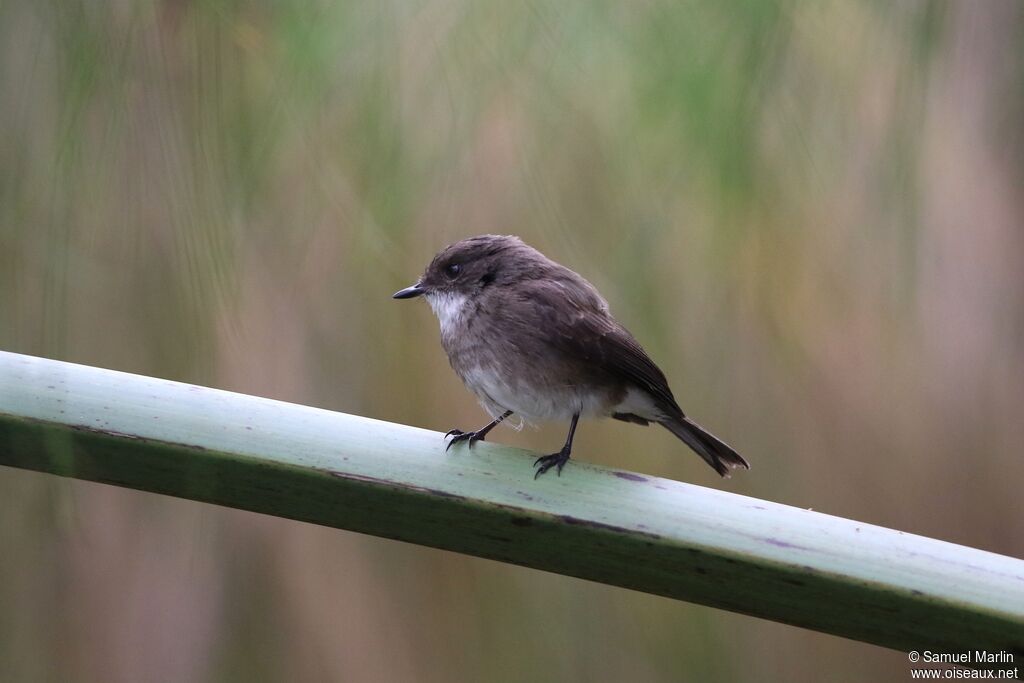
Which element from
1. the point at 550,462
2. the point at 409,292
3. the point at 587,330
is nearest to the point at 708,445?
the point at 550,462

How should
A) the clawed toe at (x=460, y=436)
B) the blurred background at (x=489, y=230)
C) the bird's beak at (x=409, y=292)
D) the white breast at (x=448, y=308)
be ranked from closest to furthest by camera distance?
1. the blurred background at (x=489, y=230)
2. the clawed toe at (x=460, y=436)
3. the bird's beak at (x=409, y=292)
4. the white breast at (x=448, y=308)

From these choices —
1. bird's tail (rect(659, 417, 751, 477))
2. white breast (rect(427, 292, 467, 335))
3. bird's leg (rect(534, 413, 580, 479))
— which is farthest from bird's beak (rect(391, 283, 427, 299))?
bird's tail (rect(659, 417, 751, 477))

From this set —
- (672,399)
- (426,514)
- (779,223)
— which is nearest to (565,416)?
(672,399)

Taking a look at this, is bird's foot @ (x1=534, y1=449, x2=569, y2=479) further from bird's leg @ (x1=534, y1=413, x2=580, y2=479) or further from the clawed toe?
the clawed toe

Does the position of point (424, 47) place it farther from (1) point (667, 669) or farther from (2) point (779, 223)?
(1) point (667, 669)

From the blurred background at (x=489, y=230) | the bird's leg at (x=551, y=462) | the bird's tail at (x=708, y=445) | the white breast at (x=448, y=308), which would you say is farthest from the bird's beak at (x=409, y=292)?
the bird's tail at (x=708, y=445)

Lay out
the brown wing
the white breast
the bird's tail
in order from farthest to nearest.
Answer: the brown wing
the white breast
the bird's tail

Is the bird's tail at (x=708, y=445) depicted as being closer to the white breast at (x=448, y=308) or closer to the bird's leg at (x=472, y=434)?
the bird's leg at (x=472, y=434)
